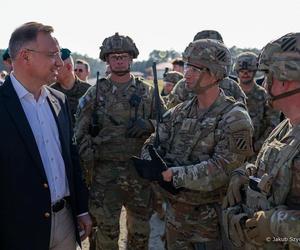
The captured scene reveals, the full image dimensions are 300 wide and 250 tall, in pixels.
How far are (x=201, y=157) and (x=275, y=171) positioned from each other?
3.46ft

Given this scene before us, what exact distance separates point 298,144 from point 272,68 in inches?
19.5

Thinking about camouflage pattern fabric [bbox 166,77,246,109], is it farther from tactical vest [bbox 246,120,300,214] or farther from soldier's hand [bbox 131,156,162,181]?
tactical vest [bbox 246,120,300,214]

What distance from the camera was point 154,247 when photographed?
5.69 metres

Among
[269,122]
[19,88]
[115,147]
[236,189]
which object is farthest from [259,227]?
[269,122]

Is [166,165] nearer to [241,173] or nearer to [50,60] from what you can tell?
[241,173]

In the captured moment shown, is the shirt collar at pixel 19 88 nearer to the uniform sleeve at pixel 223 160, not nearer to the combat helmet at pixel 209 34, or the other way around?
the uniform sleeve at pixel 223 160

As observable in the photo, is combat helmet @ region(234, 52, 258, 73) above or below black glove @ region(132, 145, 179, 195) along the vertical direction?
above

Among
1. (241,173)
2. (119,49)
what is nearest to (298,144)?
(241,173)

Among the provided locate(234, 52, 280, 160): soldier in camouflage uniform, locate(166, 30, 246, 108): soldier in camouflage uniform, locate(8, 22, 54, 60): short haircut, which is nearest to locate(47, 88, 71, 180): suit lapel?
locate(8, 22, 54, 60): short haircut

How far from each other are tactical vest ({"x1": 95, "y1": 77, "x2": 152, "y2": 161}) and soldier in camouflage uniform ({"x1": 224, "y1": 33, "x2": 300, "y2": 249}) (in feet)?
7.58

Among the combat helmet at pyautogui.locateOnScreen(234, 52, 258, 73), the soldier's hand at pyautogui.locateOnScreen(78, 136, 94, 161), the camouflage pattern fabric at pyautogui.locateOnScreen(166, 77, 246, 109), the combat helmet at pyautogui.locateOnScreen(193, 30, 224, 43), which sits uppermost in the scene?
the combat helmet at pyautogui.locateOnScreen(193, 30, 224, 43)

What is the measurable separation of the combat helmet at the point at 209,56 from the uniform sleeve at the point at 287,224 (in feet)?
5.14

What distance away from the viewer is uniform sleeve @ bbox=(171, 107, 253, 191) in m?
3.40

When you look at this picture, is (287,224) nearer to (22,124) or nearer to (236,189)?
(236,189)
